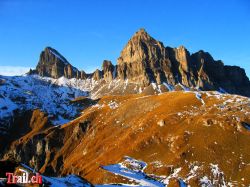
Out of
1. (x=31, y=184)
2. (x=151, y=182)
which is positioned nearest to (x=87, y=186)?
(x=31, y=184)

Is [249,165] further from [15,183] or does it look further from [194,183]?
[15,183]

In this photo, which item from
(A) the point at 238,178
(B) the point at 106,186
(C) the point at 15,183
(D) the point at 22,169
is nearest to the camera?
(C) the point at 15,183

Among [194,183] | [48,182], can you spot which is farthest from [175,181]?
[48,182]

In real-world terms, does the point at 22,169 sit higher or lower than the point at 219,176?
higher

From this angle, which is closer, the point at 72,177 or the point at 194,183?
the point at 72,177

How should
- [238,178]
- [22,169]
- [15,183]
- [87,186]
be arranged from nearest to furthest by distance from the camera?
[15,183] → [22,169] → [87,186] → [238,178]

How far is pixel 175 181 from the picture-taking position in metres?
199

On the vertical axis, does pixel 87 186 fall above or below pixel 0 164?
below

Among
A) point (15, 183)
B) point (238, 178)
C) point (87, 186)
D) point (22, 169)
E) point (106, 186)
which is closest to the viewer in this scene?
point (15, 183)

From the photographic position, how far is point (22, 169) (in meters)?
94.9

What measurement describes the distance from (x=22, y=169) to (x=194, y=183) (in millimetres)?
117925

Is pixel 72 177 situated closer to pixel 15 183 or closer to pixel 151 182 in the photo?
pixel 15 183

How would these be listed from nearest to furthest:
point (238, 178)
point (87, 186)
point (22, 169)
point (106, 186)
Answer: point (22, 169) → point (87, 186) → point (106, 186) → point (238, 178)

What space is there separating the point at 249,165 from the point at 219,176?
15753 millimetres
